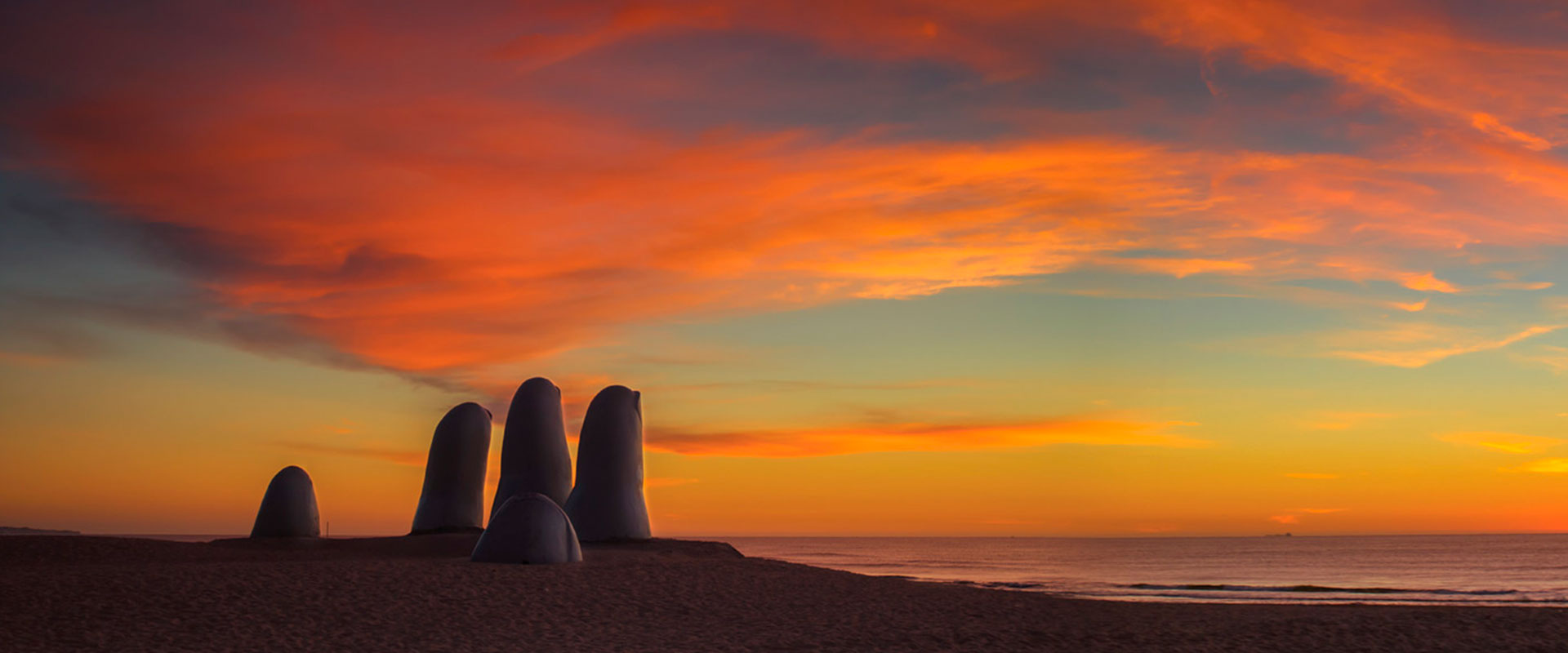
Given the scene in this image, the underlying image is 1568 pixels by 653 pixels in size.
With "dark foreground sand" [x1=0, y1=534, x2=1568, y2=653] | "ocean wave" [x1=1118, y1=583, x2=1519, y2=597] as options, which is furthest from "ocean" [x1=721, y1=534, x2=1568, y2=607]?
"dark foreground sand" [x1=0, y1=534, x2=1568, y2=653]

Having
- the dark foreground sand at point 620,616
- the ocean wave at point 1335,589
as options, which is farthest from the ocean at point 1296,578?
the dark foreground sand at point 620,616

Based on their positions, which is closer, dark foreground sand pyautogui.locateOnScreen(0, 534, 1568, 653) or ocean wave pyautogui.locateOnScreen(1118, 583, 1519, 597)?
dark foreground sand pyautogui.locateOnScreen(0, 534, 1568, 653)

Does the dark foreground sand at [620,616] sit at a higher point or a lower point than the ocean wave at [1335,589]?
higher

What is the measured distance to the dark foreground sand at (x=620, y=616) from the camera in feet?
38.7

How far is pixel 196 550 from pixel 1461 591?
34.8m

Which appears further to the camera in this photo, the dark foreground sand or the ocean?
the ocean

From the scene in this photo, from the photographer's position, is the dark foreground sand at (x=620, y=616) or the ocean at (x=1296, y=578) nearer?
the dark foreground sand at (x=620, y=616)

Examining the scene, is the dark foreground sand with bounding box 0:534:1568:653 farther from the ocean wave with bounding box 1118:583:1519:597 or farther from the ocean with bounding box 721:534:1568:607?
the ocean wave with bounding box 1118:583:1519:597

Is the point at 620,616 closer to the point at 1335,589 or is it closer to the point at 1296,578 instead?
the point at 1335,589

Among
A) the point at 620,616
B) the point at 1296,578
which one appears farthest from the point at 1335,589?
the point at 620,616

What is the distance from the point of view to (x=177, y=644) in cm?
1084

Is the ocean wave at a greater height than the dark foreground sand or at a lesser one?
lesser

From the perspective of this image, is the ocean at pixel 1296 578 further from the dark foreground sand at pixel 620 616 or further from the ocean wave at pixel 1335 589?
the dark foreground sand at pixel 620 616

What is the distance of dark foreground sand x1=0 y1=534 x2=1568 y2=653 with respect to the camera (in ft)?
38.7
